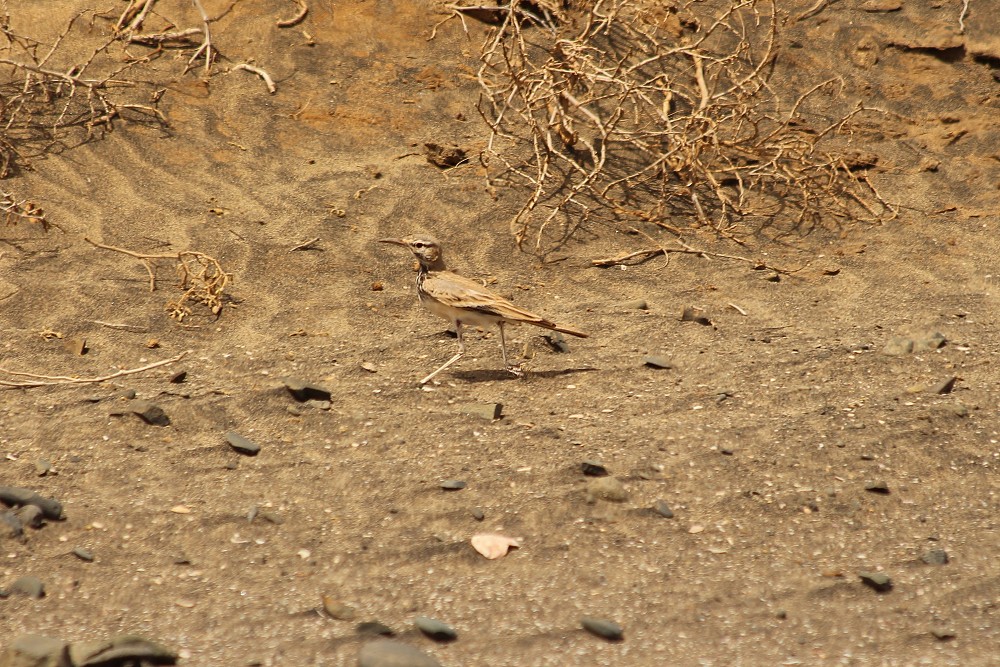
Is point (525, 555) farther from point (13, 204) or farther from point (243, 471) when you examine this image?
point (13, 204)

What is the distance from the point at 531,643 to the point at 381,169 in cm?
523

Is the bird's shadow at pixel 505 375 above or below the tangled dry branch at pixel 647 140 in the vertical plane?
below

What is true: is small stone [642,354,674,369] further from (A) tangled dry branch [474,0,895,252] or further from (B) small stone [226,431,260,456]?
(B) small stone [226,431,260,456]

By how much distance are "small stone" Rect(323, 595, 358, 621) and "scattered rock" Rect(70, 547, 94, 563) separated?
0.96 metres

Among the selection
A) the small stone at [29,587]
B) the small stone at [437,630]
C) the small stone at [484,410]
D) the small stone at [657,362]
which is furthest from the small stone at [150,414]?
the small stone at [657,362]

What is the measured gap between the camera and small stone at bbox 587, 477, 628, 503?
4.26 meters

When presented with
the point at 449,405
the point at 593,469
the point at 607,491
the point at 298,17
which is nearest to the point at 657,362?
the point at 449,405

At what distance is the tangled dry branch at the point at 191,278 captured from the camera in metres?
6.21

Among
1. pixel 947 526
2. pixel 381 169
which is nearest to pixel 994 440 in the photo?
pixel 947 526

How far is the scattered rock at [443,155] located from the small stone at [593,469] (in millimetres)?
4135

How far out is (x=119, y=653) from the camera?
10.1 ft

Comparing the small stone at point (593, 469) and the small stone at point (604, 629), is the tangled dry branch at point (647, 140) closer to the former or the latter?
the small stone at point (593, 469)

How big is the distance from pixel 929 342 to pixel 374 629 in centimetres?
395

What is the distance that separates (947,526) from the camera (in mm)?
4199
